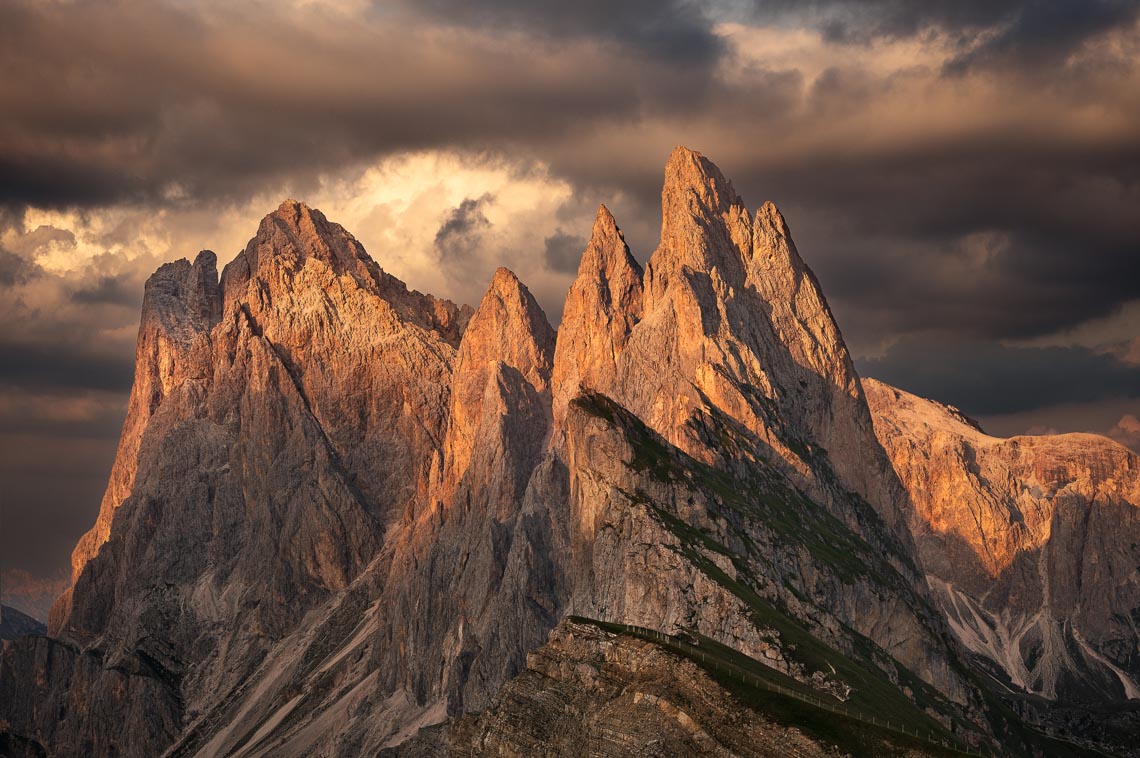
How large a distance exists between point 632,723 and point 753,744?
46.6 feet

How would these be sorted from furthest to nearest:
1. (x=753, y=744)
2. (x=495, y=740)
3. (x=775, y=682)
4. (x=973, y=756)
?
(x=775, y=682), (x=495, y=740), (x=973, y=756), (x=753, y=744)

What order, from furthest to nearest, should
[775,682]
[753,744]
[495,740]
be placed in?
[775,682]
[495,740]
[753,744]

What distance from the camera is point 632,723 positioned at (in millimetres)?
159625

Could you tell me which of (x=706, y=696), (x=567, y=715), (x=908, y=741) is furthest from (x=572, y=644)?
(x=908, y=741)

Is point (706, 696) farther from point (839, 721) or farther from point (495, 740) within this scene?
point (495, 740)

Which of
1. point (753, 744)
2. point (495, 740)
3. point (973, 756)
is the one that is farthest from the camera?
point (495, 740)

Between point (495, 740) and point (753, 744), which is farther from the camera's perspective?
point (495, 740)

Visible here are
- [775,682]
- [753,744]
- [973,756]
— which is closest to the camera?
[753,744]

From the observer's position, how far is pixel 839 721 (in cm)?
15762

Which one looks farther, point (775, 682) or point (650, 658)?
point (775, 682)

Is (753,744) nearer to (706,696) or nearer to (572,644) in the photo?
(706,696)

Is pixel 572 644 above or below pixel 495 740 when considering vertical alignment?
above

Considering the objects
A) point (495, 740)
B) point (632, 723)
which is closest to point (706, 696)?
point (632, 723)

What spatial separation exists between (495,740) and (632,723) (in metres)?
23.1
